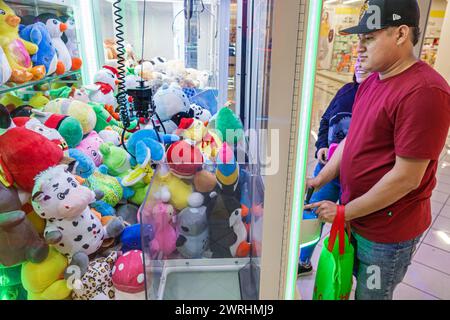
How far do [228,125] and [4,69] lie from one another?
3.40ft

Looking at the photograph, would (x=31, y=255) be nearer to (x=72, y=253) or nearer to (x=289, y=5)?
(x=72, y=253)

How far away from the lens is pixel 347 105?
1.49 metres

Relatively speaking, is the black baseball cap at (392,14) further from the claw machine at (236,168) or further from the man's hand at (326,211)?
the man's hand at (326,211)

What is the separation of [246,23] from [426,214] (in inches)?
48.8

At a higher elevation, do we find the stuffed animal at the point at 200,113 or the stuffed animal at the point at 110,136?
the stuffed animal at the point at 200,113

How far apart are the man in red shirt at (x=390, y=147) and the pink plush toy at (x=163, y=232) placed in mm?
651

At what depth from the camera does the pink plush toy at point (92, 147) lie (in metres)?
1.62

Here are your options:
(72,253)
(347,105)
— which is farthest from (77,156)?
(347,105)

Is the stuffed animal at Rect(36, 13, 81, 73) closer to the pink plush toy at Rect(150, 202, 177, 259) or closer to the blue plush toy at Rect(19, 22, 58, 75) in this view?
the blue plush toy at Rect(19, 22, 58, 75)

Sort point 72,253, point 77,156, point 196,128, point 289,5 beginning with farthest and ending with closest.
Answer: point 196,128, point 77,156, point 72,253, point 289,5

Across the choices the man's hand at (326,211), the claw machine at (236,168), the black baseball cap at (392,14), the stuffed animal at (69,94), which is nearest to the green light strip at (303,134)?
the claw machine at (236,168)

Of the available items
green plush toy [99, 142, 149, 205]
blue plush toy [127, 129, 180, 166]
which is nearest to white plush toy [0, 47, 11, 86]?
green plush toy [99, 142, 149, 205]

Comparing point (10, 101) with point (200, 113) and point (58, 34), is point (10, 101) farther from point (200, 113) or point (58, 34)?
point (200, 113)

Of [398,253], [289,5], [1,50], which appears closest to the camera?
[289,5]
